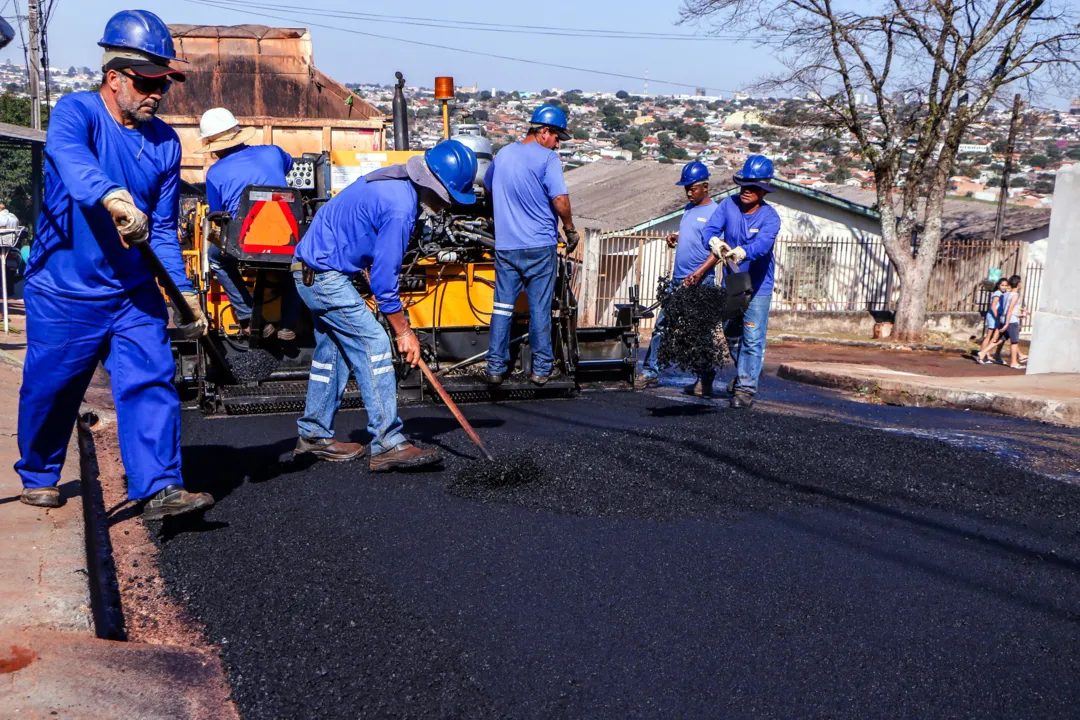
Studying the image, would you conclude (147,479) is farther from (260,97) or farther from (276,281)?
(260,97)

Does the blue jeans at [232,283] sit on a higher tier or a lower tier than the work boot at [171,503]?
higher

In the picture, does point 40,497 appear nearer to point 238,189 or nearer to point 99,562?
point 99,562

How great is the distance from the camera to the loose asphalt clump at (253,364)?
7.43 meters

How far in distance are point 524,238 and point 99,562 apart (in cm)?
394

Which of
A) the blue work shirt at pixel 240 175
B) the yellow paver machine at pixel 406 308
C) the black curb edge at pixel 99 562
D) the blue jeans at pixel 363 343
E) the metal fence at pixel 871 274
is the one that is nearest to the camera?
the black curb edge at pixel 99 562

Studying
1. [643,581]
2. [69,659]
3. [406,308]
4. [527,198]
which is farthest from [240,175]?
[69,659]

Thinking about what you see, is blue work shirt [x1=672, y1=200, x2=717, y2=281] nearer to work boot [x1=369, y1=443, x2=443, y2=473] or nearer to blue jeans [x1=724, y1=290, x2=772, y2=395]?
blue jeans [x1=724, y1=290, x2=772, y2=395]

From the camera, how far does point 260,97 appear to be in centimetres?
1538

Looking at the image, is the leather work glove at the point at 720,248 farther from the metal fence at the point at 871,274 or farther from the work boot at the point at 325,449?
the metal fence at the point at 871,274

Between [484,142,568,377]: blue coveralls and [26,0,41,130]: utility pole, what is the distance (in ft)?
67.1

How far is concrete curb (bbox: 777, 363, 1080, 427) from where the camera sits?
7.78 meters

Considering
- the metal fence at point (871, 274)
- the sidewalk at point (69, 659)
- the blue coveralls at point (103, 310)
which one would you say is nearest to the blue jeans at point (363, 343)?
the blue coveralls at point (103, 310)

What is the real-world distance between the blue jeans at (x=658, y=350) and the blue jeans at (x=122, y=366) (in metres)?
4.10

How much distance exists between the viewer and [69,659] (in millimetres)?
3023
